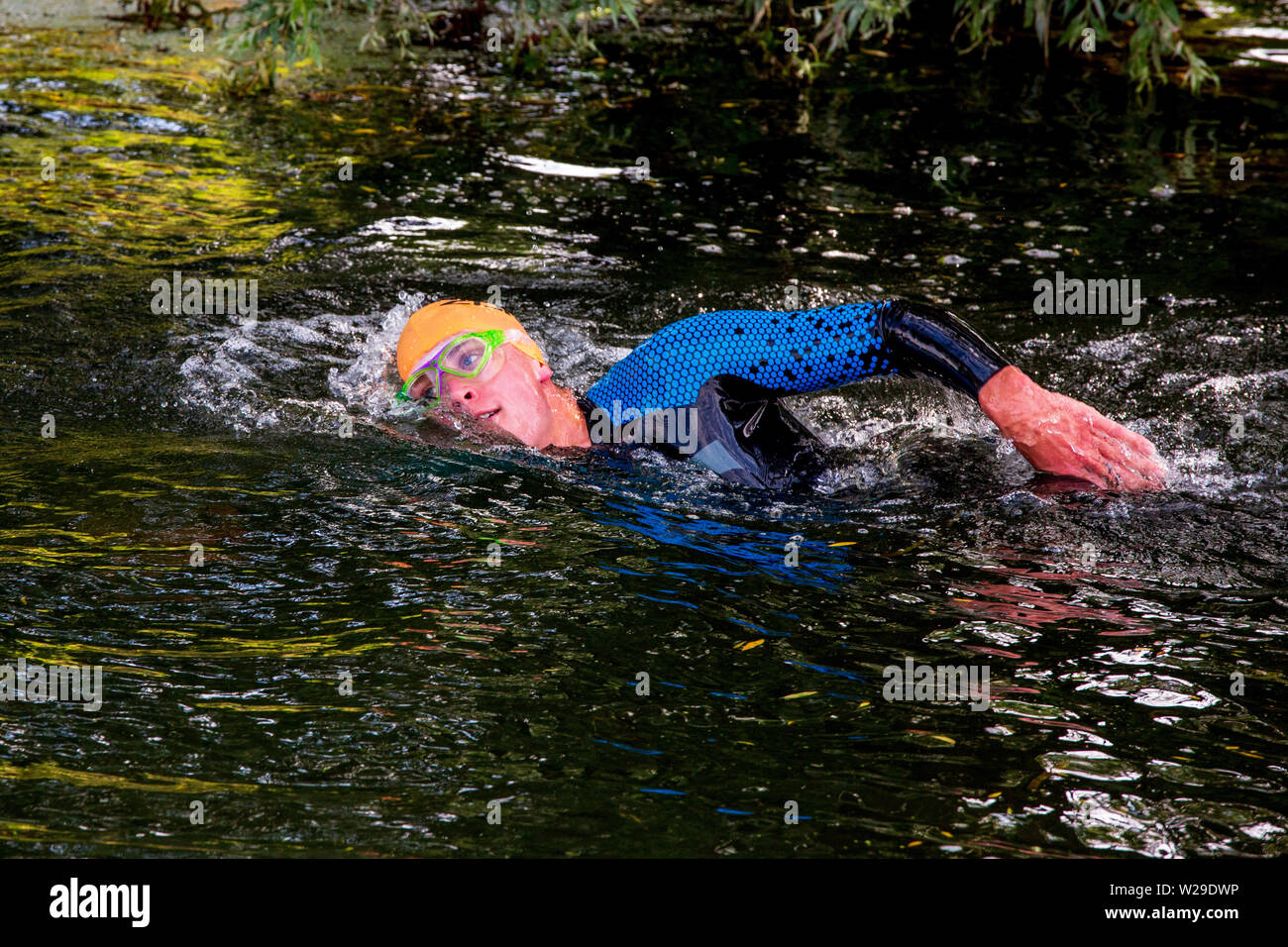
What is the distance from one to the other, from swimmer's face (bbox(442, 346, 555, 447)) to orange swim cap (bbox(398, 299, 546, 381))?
0.29 ft

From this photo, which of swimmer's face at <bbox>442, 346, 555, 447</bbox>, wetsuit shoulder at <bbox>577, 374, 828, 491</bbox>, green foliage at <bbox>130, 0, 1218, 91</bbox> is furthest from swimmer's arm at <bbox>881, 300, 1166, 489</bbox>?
green foliage at <bbox>130, 0, 1218, 91</bbox>

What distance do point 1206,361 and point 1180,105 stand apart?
4964mm

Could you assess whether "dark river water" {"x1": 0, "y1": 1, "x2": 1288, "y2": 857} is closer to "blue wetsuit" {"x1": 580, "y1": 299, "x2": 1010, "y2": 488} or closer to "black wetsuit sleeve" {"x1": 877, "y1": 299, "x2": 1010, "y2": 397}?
"blue wetsuit" {"x1": 580, "y1": 299, "x2": 1010, "y2": 488}

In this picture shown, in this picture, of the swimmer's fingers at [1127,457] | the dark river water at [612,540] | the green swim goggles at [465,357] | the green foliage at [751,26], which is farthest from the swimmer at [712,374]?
the green foliage at [751,26]

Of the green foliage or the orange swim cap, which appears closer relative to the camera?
the orange swim cap

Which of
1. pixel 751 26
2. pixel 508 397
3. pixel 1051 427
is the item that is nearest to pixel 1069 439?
pixel 1051 427

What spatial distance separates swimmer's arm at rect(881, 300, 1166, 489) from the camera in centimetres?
376

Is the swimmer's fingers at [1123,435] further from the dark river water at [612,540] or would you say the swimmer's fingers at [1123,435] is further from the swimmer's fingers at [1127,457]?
the dark river water at [612,540]

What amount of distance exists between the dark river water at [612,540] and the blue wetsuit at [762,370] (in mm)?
180

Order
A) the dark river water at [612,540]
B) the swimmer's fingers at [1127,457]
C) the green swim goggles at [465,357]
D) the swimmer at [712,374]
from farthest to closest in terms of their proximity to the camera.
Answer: the green swim goggles at [465,357] → the swimmer at [712,374] → the swimmer's fingers at [1127,457] → the dark river water at [612,540]

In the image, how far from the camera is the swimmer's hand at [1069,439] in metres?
3.76

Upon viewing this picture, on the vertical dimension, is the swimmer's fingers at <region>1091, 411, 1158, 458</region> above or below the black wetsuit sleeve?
below

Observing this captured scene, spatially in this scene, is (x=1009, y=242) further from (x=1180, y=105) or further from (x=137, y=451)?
(x=137, y=451)
